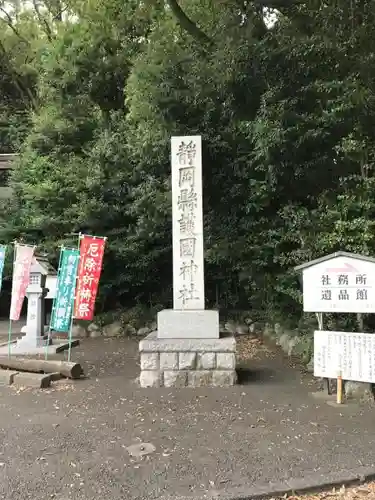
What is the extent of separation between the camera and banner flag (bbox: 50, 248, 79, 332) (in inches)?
355

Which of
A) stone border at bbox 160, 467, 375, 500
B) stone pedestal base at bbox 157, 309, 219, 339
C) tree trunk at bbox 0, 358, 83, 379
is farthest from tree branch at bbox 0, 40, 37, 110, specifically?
stone border at bbox 160, 467, 375, 500

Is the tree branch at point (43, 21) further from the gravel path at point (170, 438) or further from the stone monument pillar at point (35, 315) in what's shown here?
the gravel path at point (170, 438)

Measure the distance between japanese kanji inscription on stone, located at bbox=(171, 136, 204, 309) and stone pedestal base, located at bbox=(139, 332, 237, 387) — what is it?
A: 25.0 inches

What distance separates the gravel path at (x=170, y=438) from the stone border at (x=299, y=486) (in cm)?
6

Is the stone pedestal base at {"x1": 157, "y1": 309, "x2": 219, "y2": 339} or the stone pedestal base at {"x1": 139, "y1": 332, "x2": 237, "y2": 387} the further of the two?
the stone pedestal base at {"x1": 157, "y1": 309, "x2": 219, "y2": 339}

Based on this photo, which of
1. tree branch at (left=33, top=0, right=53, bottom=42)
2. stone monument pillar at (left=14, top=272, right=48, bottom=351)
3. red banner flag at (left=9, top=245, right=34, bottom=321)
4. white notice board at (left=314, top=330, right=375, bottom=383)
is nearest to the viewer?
white notice board at (left=314, top=330, right=375, bottom=383)

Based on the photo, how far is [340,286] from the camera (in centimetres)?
605

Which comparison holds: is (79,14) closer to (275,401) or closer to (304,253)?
(304,253)

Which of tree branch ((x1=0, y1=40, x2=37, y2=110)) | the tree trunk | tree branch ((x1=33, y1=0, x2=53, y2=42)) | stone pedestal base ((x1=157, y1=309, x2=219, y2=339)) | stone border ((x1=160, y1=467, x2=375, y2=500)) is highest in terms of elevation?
tree branch ((x1=33, y1=0, x2=53, y2=42))

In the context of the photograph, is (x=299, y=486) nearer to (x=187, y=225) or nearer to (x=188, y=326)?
(x=188, y=326)

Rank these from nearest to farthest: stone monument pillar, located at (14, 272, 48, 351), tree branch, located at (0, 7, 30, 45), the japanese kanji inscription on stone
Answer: the japanese kanji inscription on stone, stone monument pillar, located at (14, 272, 48, 351), tree branch, located at (0, 7, 30, 45)

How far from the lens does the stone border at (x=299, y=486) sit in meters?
3.42

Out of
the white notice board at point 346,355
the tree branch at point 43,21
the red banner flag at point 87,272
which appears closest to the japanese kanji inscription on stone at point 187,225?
the white notice board at point 346,355

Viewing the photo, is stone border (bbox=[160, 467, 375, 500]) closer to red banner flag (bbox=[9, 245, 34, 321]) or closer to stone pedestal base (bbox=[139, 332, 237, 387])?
stone pedestal base (bbox=[139, 332, 237, 387])
